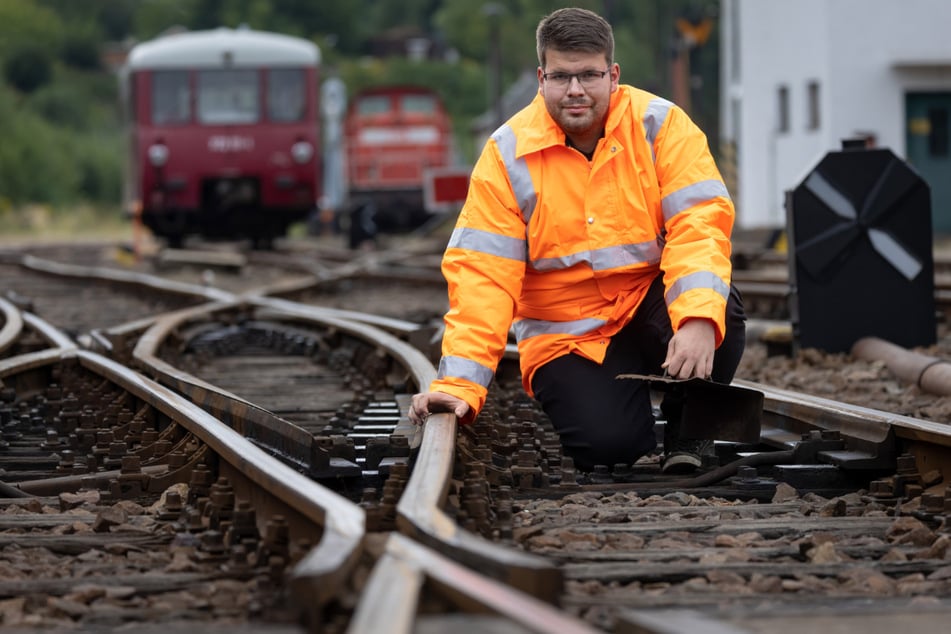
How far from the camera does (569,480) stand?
468 centimetres

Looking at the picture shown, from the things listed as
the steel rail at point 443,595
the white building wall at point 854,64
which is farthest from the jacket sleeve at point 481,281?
the white building wall at point 854,64

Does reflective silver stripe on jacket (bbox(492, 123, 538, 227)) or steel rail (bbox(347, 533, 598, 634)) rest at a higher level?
reflective silver stripe on jacket (bbox(492, 123, 538, 227))

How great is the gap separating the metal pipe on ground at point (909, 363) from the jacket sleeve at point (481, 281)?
2554mm

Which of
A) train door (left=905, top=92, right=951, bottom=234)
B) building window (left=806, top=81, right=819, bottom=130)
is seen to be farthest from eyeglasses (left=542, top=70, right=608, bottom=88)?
building window (left=806, top=81, right=819, bottom=130)

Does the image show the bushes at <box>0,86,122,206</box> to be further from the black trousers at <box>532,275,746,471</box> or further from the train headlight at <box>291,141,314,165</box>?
the black trousers at <box>532,275,746,471</box>

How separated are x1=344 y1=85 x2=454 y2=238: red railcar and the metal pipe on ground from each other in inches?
927

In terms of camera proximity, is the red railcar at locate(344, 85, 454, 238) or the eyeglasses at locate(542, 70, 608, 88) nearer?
the eyeglasses at locate(542, 70, 608, 88)

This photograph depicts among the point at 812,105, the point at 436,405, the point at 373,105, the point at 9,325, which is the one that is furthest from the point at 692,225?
the point at 373,105

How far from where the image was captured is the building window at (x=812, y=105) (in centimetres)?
2744

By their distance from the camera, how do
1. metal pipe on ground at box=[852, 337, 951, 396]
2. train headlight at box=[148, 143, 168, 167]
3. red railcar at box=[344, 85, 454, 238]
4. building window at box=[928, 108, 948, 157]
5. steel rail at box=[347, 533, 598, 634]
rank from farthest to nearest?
red railcar at box=[344, 85, 454, 238], building window at box=[928, 108, 948, 157], train headlight at box=[148, 143, 168, 167], metal pipe on ground at box=[852, 337, 951, 396], steel rail at box=[347, 533, 598, 634]

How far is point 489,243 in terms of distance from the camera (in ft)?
16.1

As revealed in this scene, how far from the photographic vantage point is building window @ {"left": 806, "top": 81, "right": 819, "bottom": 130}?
1080 inches

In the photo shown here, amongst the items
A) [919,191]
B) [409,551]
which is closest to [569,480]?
[409,551]

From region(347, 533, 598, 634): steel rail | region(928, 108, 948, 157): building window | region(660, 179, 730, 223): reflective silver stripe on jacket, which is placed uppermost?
region(928, 108, 948, 157): building window
